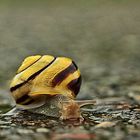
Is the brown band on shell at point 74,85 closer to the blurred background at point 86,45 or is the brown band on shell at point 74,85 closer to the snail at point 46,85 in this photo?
the snail at point 46,85

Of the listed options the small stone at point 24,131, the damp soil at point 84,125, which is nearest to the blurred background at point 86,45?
the damp soil at point 84,125

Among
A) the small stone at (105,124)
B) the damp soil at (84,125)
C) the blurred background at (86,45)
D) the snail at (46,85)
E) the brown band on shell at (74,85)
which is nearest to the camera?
the damp soil at (84,125)

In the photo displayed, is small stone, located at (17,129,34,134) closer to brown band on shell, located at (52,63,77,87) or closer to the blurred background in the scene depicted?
brown band on shell, located at (52,63,77,87)

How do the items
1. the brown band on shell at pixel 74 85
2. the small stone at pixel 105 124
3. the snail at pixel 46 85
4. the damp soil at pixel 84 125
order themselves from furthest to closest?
the brown band on shell at pixel 74 85
the snail at pixel 46 85
the small stone at pixel 105 124
the damp soil at pixel 84 125

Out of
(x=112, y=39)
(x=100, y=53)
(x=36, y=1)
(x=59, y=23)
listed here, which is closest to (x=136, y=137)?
(x=100, y=53)

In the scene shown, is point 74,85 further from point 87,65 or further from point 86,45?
point 86,45

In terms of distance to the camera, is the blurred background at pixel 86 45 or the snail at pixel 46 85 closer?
the snail at pixel 46 85

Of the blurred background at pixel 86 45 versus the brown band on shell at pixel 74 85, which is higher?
the blurred background at pixel 86 45

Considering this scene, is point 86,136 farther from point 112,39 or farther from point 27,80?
point 112,39
